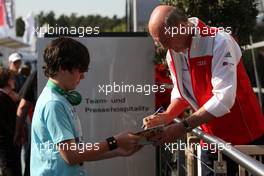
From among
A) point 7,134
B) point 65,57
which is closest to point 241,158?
point 65,57

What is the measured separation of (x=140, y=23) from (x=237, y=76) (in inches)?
192

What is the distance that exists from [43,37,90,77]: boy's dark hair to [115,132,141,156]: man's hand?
39 cm

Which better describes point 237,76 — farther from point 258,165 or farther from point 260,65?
point 260,65

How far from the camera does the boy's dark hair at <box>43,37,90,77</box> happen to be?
9.59 feet

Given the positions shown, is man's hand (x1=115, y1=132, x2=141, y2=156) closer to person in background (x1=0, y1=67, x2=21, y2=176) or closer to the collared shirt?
the collared shirt

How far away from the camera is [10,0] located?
26.6 meters

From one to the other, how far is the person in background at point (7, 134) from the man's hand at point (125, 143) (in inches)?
165

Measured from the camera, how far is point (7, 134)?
277 inches

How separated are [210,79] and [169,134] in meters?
0.46

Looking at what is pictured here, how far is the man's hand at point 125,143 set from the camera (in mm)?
2971
